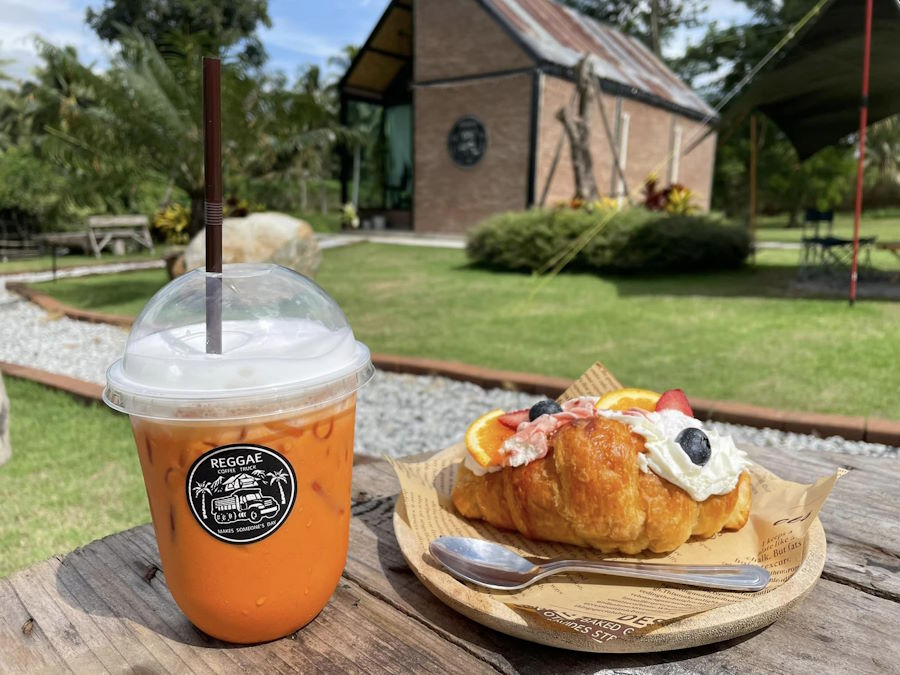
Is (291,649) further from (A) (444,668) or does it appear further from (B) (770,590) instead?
(B) (770,590)

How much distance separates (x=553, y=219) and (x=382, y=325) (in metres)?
4.91

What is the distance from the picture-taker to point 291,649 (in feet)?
3.10

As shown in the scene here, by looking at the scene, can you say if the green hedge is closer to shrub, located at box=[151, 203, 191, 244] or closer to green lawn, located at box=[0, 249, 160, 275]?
green lawn, located at box=[0, 249, 160, 275]

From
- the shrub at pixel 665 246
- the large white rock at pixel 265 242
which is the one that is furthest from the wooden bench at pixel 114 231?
the shrub at pixel 665 246

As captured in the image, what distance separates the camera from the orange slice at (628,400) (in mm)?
1373

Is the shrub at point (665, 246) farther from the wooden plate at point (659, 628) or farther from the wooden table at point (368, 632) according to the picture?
the wooden plate at point (659, 628)

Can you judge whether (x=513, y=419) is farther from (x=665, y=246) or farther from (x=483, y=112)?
(x=483, y=112)

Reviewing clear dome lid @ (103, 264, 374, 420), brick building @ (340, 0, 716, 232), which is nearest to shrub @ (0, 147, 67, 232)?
brick building @ (340, 0, 716, 232)

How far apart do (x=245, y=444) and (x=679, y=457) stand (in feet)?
2.39

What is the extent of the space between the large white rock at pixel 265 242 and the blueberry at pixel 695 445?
27.5ft

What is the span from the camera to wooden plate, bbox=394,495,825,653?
2.91 feet

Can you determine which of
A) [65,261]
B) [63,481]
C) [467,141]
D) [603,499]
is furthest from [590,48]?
[603,499]

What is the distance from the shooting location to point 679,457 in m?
1.14

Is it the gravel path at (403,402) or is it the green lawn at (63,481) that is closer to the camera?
the green lawn at (63,481)
